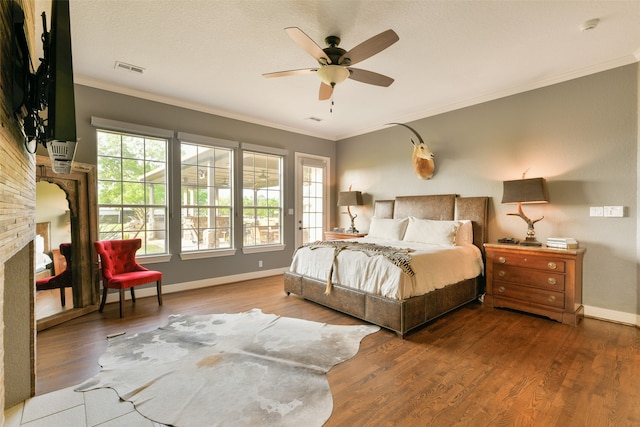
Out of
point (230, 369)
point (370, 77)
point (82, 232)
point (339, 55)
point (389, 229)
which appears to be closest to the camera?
point (230, 369)

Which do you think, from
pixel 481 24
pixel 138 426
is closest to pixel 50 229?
pixel 138 426

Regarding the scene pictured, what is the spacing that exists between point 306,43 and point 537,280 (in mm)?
3427

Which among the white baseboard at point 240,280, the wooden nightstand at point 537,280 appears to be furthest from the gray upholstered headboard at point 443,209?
the white baseboard at point 240,280

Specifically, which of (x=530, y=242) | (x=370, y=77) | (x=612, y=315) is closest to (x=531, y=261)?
(x=530, y=242)

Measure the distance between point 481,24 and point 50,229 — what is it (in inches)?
190

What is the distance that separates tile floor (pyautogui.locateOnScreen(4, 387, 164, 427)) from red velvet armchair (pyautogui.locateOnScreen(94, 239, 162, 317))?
1535 mm

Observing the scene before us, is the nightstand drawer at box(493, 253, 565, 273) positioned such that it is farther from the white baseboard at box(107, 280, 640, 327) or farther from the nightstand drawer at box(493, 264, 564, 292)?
the white baseboard at box(107, 280, 640, 327)

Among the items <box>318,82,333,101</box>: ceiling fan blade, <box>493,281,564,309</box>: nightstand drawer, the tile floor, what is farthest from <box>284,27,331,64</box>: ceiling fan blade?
<box>493,281,564,309</box>: nightstand drawer

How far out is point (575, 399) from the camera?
189 centimetres

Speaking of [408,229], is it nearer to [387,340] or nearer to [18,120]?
[387,340]

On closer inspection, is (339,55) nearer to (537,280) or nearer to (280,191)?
(537,280)

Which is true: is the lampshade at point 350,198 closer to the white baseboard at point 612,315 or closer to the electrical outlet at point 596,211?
the electrical outlet at point 596,211

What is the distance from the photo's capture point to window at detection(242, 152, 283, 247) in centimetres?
521

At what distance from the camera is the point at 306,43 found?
2.27m
